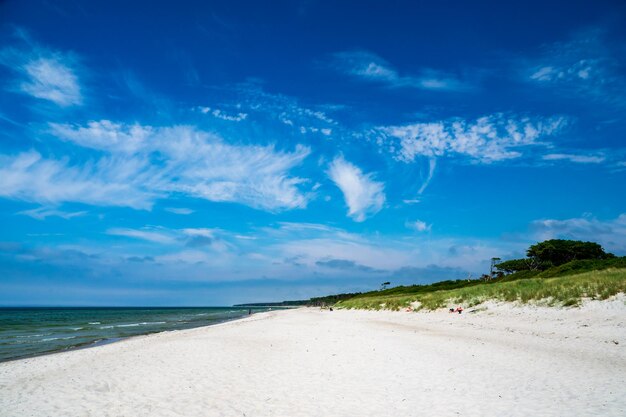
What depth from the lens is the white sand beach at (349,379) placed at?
8711mm

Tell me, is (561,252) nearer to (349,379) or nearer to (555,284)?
(555,284)

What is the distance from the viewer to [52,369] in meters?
15.6

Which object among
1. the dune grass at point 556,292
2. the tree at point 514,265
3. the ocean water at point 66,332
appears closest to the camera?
the dune grass at point 556,292

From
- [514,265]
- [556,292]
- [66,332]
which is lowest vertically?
[66,332]

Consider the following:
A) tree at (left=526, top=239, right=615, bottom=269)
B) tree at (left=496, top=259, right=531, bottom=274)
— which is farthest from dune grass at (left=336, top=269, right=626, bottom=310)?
tree at (left=496, top=259, right=531, bottom=274)

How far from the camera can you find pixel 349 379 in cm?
1150

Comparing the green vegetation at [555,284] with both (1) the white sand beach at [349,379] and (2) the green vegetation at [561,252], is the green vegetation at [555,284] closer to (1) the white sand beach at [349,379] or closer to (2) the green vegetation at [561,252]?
(2) the green vegetation at [561,252]

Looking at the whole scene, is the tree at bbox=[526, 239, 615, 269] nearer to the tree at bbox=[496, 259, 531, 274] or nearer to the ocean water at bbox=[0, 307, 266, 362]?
the tree at bbox=[496, 259, 531, 274]

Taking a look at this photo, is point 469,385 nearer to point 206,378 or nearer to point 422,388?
point 422,388

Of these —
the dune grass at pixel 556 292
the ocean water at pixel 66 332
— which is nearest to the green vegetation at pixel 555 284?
the dune grass at pixel 556 292

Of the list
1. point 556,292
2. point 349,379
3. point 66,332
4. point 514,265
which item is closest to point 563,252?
point 514,265

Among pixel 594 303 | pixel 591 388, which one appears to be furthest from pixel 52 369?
pixel 594 303

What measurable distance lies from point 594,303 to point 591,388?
1668cm

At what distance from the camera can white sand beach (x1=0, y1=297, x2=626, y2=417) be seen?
8.71 meters
